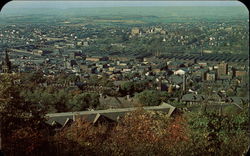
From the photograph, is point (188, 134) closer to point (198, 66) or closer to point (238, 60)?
point (238, 60)

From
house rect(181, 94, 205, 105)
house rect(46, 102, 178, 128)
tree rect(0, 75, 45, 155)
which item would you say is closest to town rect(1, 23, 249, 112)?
house rect(181, 94, 205, 105)

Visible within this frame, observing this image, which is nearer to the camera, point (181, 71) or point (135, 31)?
point (135, 31)

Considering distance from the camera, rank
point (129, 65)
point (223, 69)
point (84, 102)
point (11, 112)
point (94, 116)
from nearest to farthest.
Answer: point (11, 112) → point (94, 116) → point (84, 102) → point (223, 69) → point (129, 65)

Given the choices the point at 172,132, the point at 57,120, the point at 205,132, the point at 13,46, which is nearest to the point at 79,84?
the point at 13,46

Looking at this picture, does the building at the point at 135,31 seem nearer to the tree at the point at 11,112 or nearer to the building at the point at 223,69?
the building at the point at 223,69

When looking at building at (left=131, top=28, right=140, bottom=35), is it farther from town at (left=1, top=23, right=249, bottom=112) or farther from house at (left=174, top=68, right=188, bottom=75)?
house at (left=174, top=68, right=188, bottom=75)

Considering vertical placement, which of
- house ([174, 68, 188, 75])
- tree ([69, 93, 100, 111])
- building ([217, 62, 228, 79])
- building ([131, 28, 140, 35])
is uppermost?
building ([131, 28, 140, 35])

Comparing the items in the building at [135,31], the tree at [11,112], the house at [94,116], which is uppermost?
the building at [135,31]

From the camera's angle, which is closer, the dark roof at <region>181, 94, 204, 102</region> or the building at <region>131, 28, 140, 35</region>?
the dark roof at <region>181, 94, 204, 102</region>

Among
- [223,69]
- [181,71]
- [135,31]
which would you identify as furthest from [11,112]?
[181,71]

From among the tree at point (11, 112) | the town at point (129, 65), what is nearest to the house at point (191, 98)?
the town at point (129, 65)

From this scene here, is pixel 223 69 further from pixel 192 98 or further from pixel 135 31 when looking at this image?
pixel 192 98
